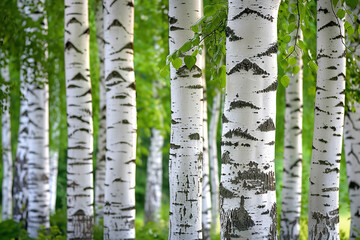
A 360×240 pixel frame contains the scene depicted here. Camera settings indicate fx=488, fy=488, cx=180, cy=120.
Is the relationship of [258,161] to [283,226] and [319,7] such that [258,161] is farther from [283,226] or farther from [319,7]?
[283,226]

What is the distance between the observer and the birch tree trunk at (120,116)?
19.5 feet

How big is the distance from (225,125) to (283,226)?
539 cm

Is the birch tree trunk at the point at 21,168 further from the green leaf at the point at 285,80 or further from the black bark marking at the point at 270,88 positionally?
the black bark marking at the point at 270,88

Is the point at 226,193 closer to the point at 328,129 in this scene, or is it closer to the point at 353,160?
the point at 328,129

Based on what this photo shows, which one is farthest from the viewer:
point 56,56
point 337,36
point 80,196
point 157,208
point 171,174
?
point 157,208

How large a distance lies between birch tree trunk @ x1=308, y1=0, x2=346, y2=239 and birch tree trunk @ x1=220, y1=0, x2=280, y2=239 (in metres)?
2.37

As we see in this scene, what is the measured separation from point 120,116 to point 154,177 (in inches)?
356

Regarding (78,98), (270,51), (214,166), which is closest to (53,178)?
(214,166)

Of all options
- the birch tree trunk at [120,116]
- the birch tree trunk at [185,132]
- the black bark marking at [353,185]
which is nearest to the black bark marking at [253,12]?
the birch tree trunk at [185,132]

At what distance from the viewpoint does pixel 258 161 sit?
131 inches

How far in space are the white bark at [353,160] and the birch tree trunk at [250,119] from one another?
4340 millimetres

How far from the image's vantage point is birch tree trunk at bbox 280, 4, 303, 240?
26.4 feet

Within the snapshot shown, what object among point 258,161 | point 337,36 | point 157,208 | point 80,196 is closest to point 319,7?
point 337,36

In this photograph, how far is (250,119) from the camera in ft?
10.9
